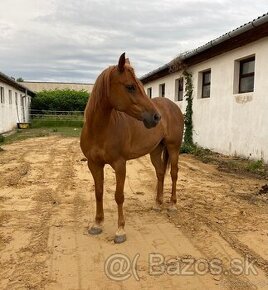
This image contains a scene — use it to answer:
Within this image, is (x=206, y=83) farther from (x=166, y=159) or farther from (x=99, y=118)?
(x=99, y=118)

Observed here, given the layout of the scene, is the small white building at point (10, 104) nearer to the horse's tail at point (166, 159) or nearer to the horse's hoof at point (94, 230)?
the horse's tail at point (166, 159)

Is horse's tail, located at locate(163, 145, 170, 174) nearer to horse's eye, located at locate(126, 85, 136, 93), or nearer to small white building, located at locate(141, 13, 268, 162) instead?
horse's eye, located at locate(126, 85, 136, 93)

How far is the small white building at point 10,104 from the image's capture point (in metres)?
21.1

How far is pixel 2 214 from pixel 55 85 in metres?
57.2

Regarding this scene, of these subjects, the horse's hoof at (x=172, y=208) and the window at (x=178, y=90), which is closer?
the horse's hoof at (x=172, y=208)

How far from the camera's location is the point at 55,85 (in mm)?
59844

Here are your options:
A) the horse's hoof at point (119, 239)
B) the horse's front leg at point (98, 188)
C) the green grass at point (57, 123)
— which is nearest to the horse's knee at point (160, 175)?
the horse's front leg at point (98, 188)

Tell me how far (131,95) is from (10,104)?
22780 mm

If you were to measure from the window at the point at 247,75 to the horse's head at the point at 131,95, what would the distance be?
7.30 m

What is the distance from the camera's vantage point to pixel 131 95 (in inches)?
139

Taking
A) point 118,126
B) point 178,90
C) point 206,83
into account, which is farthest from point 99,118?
point 178,90

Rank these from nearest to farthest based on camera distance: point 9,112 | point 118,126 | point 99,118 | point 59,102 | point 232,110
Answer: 1. point 99,118
2. point 118,126
3. point 232,110
4. point 9,112
5. point 59,102

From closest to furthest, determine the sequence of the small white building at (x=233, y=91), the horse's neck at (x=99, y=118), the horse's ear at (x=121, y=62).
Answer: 1. the horse's ear at (x=121, y=62)
2. the horse's neck at (x=99, y=118)
3. the small white building at (x=233, y=91)

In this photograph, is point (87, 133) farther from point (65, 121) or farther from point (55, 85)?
point (55, 85)
